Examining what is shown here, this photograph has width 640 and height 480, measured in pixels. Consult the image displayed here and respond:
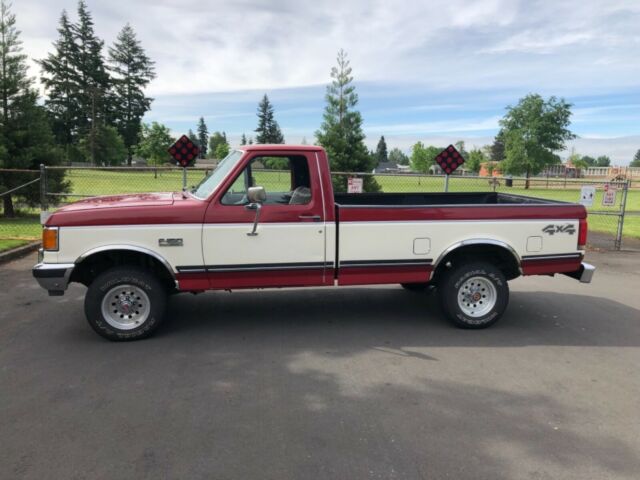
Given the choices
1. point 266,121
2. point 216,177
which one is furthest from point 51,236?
point 266,121

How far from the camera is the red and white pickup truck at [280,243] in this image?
16.7 ft

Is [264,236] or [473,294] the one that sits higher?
[264,236]

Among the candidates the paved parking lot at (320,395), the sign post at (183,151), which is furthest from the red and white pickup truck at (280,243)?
the sign post at (183,151)

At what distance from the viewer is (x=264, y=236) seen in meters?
5.31

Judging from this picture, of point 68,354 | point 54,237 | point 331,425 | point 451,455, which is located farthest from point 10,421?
point 451,455

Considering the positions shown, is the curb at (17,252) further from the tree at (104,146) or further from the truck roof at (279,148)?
the tree at (104,146)

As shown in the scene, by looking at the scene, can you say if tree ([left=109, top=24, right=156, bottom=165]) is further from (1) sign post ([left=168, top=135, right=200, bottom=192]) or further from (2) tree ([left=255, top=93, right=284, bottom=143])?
(1) sign post ([left=168, top=135, right=200, bottom=192])

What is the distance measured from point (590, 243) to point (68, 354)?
1186cm

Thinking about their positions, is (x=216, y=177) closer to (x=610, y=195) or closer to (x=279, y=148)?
(x=279, y=148)

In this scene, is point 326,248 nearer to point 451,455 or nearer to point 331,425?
point 331,425

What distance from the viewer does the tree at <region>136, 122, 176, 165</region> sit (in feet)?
244

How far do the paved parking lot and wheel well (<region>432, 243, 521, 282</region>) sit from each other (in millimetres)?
636

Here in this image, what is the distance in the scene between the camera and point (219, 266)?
5.31 meters

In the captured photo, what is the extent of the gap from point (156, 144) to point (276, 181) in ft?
242
